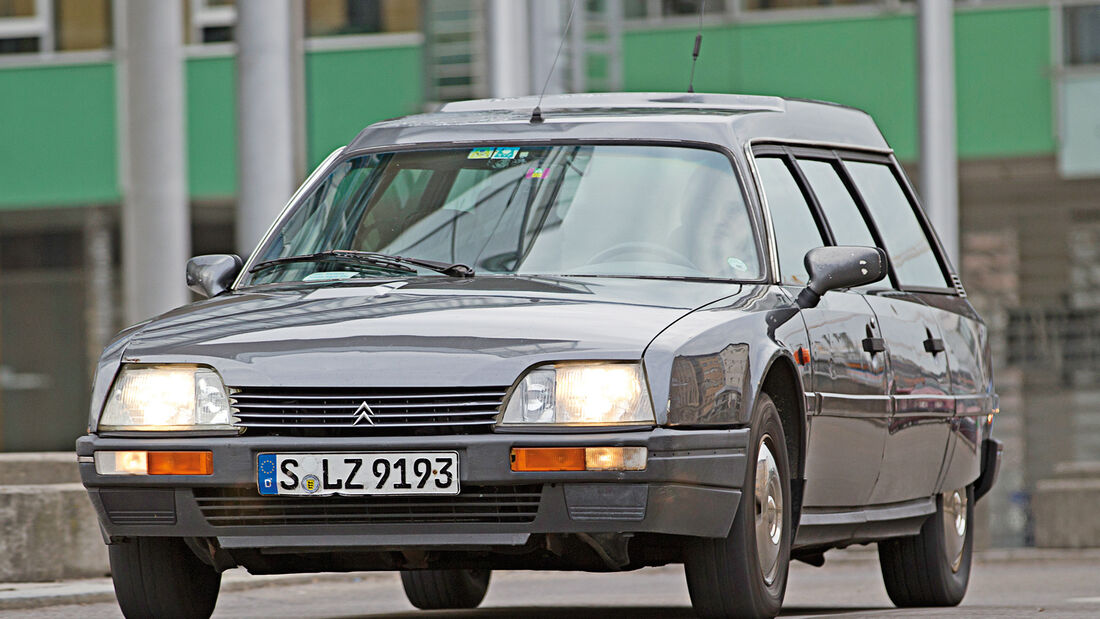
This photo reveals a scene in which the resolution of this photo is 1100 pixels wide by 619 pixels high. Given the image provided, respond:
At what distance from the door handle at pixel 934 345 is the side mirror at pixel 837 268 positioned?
4.54 feet

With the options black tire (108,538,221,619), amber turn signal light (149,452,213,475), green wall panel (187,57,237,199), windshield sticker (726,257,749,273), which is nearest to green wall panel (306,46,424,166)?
green wall panel (187,57,237,199)

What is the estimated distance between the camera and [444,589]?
9.16 meters

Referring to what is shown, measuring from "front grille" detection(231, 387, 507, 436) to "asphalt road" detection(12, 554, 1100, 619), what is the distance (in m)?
2.18

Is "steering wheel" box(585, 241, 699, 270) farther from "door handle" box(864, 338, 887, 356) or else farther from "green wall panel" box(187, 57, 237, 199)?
"green wall panel" box(187, 57, 237, 199)

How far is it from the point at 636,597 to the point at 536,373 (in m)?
5.16

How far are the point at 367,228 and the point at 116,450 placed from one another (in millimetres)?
1405

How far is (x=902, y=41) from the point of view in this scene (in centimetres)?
2219

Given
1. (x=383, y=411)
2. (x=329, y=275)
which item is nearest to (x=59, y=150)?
(x=329, y=275)

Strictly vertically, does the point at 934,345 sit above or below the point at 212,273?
below

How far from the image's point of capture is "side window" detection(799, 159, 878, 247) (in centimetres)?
798

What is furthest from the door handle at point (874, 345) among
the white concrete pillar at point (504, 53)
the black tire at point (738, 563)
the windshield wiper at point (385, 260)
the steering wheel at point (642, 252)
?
the white concrete pillar at point (504, 53)

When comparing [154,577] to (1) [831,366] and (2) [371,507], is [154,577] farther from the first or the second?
(1) [831,366]

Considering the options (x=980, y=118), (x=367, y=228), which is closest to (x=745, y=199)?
(x=367, y=228)

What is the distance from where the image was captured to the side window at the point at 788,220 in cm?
732
